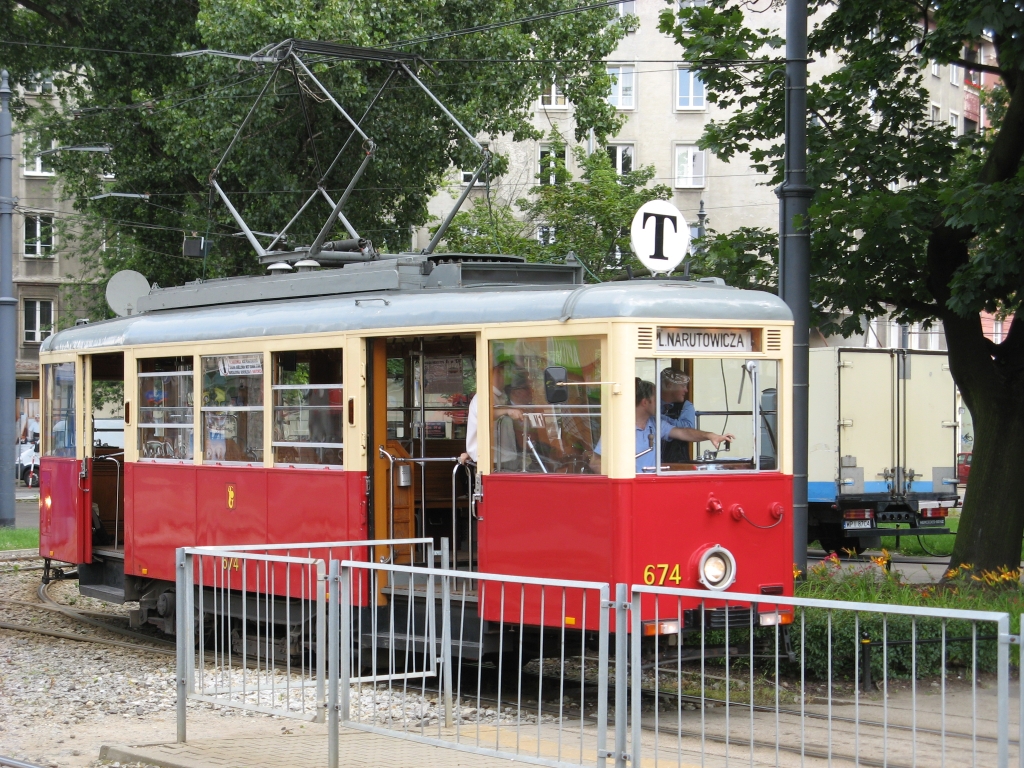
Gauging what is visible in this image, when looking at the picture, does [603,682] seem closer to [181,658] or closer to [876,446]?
[181,658]

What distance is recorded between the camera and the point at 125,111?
24.6 m

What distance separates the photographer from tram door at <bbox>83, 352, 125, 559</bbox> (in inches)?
551

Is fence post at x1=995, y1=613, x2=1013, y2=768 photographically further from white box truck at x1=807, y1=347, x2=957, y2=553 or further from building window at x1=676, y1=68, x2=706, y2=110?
building window at x1=676, y1=68, x2=706, y2=110

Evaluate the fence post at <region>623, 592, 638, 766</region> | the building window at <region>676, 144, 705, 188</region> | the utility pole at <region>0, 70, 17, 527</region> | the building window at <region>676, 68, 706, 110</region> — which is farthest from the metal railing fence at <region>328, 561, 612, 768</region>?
the building window at <region>676, 68, 706, 110</region>

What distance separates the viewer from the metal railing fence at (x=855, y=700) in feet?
17.7

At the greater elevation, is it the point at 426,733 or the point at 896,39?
the point at 896,39

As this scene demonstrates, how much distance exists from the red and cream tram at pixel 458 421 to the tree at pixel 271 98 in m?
8.60

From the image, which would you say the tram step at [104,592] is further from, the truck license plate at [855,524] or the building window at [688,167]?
the building window at [688,167]

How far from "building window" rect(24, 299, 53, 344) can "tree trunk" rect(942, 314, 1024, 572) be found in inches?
1565

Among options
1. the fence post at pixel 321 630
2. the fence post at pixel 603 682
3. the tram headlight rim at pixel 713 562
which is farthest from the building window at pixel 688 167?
the fence post at pixel 603 682

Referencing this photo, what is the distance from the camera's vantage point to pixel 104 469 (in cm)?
1492

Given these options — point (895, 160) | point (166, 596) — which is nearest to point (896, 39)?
point (895, 160)

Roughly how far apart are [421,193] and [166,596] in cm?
1381

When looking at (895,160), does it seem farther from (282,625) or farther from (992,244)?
(282,625)
